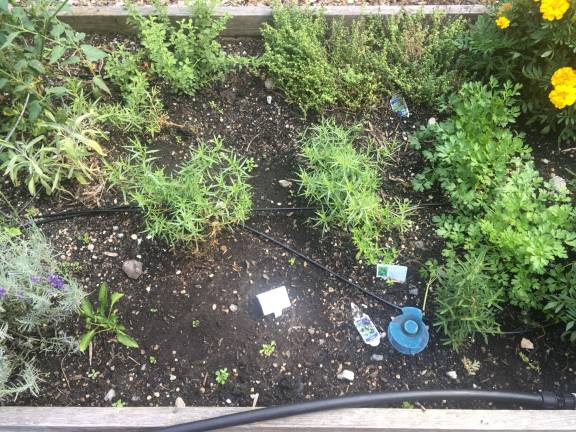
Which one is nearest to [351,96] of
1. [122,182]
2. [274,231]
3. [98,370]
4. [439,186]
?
[439,186]

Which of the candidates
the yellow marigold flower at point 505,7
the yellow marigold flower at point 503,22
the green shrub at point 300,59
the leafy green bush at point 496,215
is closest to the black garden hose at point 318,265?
the leafy green bush at point 496,215

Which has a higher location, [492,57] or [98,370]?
[492,57]

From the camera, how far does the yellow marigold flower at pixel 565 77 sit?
237 cm

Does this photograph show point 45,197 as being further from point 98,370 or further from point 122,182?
point 98,370

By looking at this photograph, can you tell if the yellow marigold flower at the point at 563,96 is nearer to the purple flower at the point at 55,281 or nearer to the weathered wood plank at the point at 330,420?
the weathered wood plank at the point at 330,420

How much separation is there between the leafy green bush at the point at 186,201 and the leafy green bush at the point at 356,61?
67 centimetres

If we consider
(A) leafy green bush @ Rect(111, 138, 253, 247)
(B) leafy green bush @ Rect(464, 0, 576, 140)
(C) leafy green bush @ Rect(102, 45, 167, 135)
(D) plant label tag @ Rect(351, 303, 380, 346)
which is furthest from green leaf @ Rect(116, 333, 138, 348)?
(B) leafy green bush @ Rect(464, 0, 576, 140)

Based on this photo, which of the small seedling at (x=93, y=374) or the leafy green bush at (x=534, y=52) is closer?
the small seedling at (x=93, y=374)

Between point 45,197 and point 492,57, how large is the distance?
2521mm

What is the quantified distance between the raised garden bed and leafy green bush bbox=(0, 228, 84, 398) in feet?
0.25

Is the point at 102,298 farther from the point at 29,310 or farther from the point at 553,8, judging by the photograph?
the point at 553,8

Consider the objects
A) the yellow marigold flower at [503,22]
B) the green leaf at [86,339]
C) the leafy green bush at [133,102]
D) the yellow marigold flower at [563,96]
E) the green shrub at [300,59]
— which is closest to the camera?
the green leaf at [86,339]

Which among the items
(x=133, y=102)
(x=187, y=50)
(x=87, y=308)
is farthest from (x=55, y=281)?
(x=187, y=50)

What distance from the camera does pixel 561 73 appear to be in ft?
7.82
